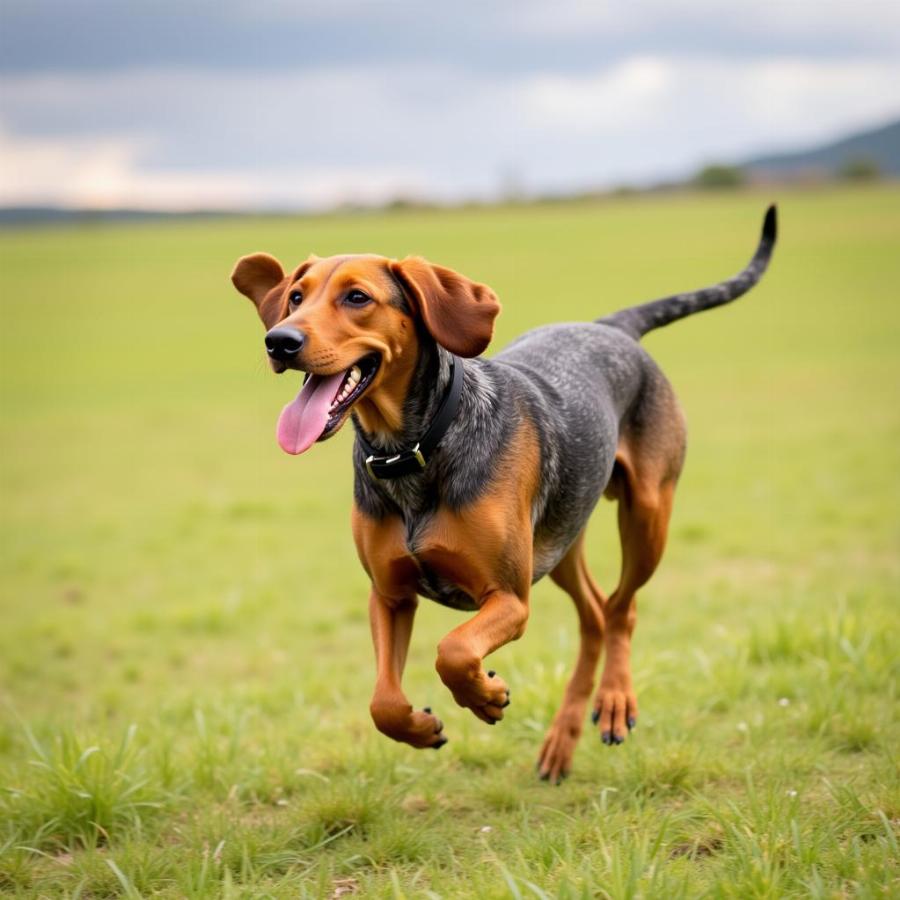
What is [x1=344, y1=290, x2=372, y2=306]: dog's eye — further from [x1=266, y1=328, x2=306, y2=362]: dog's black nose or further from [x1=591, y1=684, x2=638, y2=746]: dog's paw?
[x1=591, y1=684, x2=638, y2=746]: dog's paw

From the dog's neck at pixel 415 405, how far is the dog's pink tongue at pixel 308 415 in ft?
1.13

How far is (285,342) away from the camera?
13.4 ft

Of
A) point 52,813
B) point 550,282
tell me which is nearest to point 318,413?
point 52,813

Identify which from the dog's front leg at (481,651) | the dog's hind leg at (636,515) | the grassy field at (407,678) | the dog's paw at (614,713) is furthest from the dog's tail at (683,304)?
the dog's front leg at (481,651)

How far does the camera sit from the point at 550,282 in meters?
37.2

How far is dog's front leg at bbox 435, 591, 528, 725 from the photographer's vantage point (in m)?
4.36

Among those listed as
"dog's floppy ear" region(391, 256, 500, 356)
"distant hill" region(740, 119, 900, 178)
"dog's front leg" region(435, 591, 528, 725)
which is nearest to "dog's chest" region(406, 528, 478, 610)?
"dog's front leg" region(435, 591, 528, 725)

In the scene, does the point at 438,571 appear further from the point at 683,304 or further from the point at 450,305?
the point at 683,304

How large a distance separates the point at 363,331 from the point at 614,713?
2.42 meters

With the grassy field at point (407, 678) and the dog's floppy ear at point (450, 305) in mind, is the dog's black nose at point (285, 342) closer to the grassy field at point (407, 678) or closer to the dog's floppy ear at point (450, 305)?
the dog's floppy ear at point (450, 305)

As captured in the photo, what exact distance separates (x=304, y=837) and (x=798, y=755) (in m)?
2.21

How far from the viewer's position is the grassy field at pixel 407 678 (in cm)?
455

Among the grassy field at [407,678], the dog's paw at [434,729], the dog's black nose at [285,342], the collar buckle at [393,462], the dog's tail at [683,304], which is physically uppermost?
the dog's black nose at [285,342]

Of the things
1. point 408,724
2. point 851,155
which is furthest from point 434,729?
point 851,155
